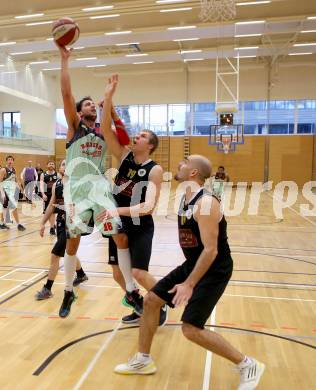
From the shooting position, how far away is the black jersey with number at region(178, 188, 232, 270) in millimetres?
2741

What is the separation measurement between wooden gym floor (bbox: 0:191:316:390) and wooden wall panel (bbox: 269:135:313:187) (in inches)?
762

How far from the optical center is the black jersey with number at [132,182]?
11.8 ft

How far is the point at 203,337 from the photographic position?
2.67 meters

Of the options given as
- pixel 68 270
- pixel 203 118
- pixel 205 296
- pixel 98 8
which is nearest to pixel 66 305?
pixel 68 270

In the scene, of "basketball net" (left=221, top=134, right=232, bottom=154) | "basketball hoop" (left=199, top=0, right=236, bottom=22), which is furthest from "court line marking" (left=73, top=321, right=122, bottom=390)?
"basketball net" (left=221, top=134, right=232, bottom=154)

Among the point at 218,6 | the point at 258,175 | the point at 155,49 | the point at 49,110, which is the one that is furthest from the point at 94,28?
the point at 258,175

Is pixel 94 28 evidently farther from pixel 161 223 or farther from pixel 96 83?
pixel 161 223

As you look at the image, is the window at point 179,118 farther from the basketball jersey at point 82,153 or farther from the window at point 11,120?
the basketball jersey at point 82,153

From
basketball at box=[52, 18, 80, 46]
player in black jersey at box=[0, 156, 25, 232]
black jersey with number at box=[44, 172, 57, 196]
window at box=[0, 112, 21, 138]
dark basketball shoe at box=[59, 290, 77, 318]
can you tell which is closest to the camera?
basketball at box=[52, 18, 80, 46]

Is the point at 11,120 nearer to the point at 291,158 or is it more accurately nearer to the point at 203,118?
the point at 203,118

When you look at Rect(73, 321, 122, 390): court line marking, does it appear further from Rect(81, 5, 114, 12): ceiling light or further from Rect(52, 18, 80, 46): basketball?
Rect(81, 5, 114, 12): ceiling light

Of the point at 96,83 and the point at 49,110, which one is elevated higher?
the point at 96,83

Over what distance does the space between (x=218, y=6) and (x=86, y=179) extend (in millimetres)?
11551

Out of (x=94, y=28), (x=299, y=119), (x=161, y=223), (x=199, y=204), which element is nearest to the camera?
(x=199, y=204)
